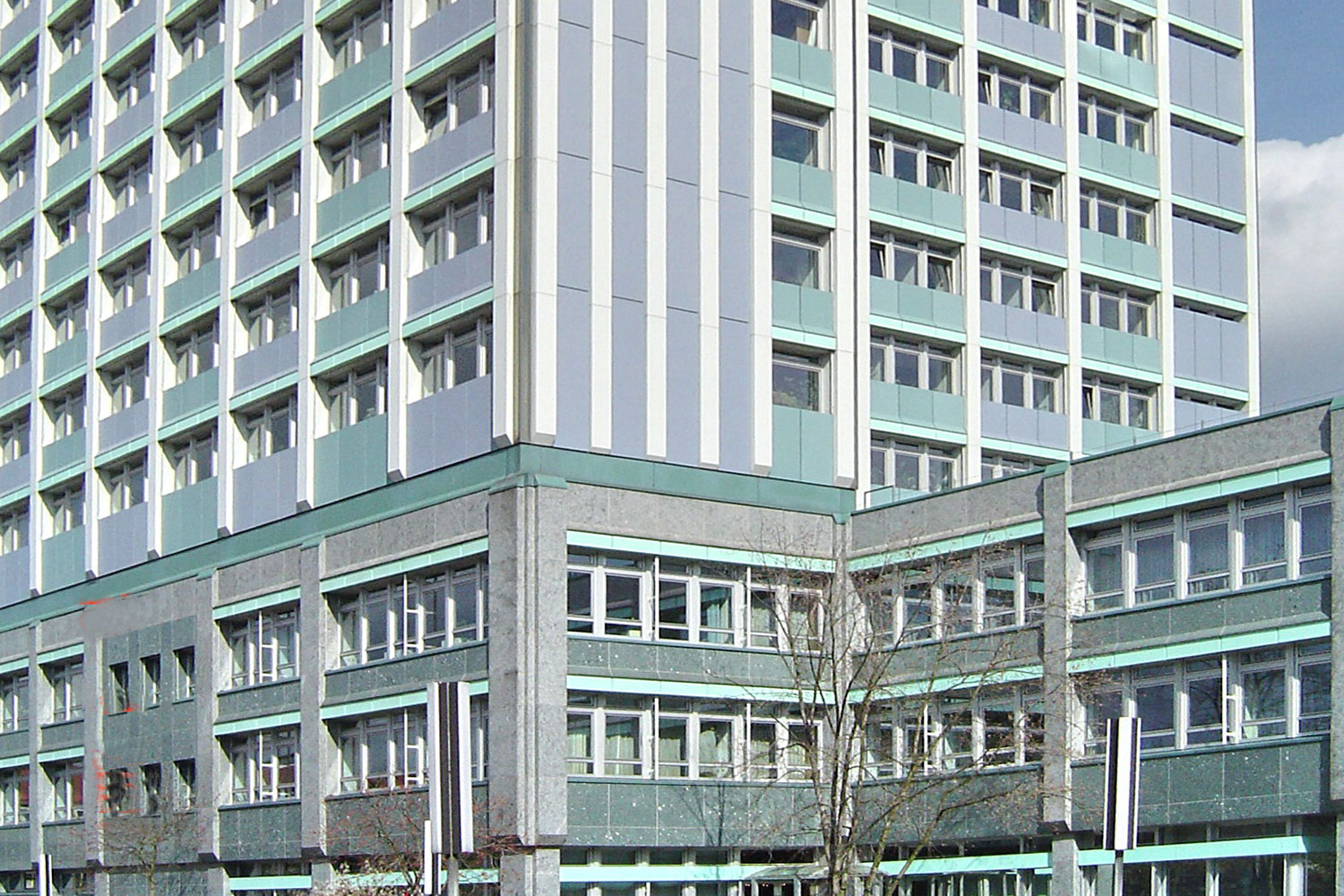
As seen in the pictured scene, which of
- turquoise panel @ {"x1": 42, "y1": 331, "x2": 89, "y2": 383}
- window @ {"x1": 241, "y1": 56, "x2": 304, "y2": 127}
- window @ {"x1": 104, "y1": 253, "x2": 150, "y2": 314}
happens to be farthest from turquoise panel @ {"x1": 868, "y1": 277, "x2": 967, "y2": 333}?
turquoise panel @ {"x1": 42, "y1": 331, "x2": 89, "y2": 383}

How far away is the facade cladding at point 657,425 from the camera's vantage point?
48062 mm

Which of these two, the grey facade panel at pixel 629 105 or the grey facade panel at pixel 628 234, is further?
the grey facade panel at pixel 629 105

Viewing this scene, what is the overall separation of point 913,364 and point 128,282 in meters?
28.0

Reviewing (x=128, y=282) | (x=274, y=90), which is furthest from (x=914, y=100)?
(x=128, y=282)

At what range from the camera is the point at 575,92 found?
53.6 metres

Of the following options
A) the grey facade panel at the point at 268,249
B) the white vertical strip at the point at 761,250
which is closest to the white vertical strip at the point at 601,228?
the white vertical strip at the point at 761,250

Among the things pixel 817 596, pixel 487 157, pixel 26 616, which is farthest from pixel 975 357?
pixel 26 616

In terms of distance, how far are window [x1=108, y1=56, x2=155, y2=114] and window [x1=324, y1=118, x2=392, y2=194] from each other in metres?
14.1

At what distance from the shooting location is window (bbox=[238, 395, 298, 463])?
62463mm

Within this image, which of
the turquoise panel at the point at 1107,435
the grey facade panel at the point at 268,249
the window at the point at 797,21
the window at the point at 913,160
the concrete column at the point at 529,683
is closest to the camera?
the concrete column at the point at 529,683

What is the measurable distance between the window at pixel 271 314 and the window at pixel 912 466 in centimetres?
1669

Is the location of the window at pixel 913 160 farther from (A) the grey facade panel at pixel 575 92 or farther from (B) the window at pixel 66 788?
(B) the window at pixel 66 788

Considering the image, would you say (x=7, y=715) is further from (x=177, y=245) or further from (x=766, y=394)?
(x=766, y=394)

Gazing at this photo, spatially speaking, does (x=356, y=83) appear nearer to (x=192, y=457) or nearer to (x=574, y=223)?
(x=574, y=223)
